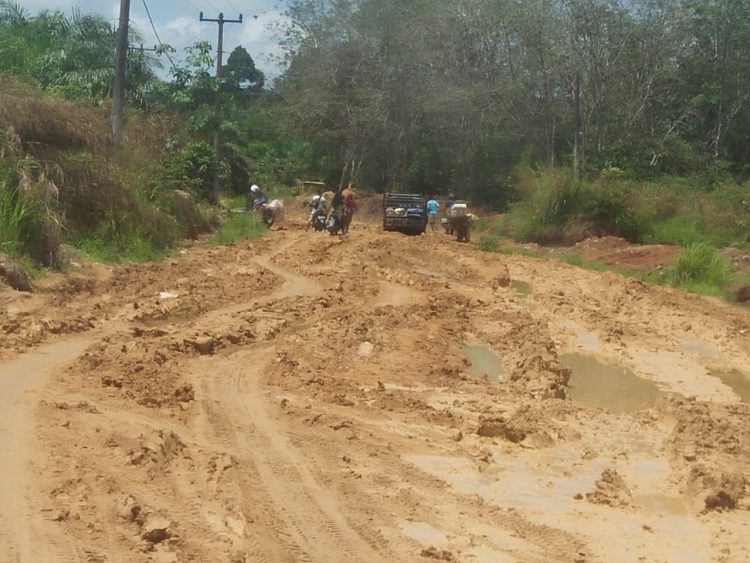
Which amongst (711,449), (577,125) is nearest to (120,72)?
(711,449)

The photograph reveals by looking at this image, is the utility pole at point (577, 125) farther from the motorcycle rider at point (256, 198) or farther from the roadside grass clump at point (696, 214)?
the motorcycle rider at point (256, 198)

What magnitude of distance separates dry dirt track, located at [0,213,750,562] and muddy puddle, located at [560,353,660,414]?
0.24 m

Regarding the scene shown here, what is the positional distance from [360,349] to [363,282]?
6147 mm

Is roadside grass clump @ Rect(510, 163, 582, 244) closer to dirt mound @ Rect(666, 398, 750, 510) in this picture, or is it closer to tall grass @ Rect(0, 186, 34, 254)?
tall grass @ Rect(0, 186, 34, 254)

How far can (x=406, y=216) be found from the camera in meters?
31.1

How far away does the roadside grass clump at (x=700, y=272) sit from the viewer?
20734 millimetres

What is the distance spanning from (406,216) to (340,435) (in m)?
23.8

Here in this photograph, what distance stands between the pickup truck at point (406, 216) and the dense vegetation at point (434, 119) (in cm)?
346

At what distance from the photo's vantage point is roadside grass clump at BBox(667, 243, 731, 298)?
20.7 meters

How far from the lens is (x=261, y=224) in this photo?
29.4 meters

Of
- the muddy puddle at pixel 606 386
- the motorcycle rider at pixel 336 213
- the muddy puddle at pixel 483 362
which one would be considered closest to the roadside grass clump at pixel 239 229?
the motorcycle rider at pixel 336 213

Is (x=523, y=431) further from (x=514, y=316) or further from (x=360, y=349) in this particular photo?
(x=514, y=316)

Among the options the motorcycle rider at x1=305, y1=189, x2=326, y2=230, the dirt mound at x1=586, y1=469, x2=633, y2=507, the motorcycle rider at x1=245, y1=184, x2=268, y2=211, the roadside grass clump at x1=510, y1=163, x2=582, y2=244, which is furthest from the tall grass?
the roadside grass clump at x1=510, y1=163, x2=582, y2=244

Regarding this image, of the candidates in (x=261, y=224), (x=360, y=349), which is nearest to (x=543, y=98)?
(x=261, y=224)
